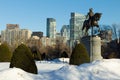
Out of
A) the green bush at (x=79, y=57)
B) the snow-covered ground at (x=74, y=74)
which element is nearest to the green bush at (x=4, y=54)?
the green bush at (x=79, y=57)

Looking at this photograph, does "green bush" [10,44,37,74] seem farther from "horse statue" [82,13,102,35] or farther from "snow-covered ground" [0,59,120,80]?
"horse statue" [82,13,102,35]

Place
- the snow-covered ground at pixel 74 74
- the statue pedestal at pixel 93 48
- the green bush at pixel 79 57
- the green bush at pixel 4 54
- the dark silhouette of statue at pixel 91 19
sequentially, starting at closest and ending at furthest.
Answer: the snow-covered ground at pixel 74 74
the green bush at pixel 79 57
the green bush at pixel 4 54
the statue pedestal at pixel 93 48
the dark silhouette of statue at pixel 91 19

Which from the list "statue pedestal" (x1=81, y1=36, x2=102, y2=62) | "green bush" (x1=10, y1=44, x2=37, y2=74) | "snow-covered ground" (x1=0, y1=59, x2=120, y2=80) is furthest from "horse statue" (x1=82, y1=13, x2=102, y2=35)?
"snow-covered ground" (x1=0, y1=59, x2=120, y2=80)

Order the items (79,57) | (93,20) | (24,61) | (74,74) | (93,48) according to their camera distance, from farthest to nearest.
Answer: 1. (93,20)
2. (93,48)
3. (79,57)
4. (24,61)
5. (74,74)

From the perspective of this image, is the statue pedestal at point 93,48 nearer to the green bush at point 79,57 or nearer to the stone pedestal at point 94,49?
the stone pedestal at point 94,49

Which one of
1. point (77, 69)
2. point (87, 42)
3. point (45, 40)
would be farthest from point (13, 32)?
point (77, 69)

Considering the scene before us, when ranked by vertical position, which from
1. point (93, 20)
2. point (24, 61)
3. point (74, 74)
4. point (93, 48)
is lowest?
point (74, 74)

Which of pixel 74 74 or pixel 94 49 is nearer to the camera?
pixel 74 74

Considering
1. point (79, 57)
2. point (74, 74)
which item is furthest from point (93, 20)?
point (74, 74)

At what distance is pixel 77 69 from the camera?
47.4 feet

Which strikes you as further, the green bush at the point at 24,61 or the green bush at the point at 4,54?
the green bush at the point at 4,54

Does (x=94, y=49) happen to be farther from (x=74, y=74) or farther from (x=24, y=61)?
(x=74, y=74)

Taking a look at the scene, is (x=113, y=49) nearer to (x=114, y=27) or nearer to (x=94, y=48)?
(x=114, y=27)

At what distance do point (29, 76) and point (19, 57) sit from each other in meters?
3.46
